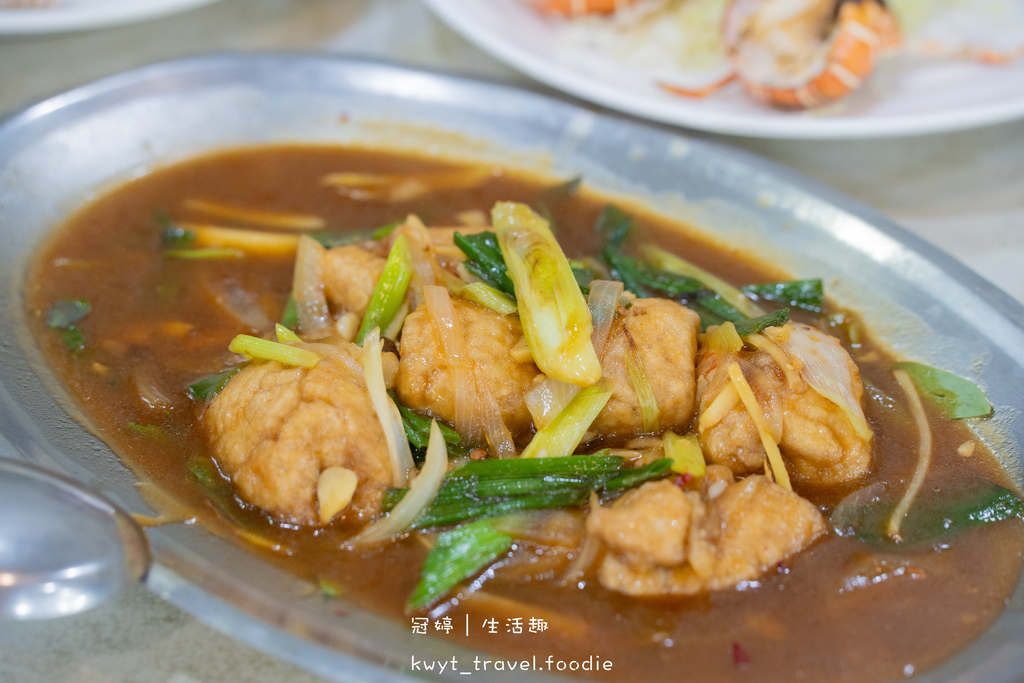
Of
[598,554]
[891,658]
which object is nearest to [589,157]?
[598,554]

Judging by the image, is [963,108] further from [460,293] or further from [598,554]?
[598,554]

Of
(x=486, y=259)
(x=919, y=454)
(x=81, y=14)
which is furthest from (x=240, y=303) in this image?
(x=919, y=454)

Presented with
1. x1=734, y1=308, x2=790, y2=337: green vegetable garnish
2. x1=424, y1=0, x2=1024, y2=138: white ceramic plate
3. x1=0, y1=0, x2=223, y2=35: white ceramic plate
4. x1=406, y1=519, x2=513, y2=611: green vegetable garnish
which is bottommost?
x1=406, y1=519, x2=513, y2=611: green vegetable garnish

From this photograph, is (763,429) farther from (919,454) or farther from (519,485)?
(519,485)

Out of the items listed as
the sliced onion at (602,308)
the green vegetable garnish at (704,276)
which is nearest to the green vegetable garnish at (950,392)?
the green vegetable garnish at (704,276)

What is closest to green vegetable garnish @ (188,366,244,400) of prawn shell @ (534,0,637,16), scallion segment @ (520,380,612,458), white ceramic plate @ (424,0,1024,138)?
scallion segment @ (520,380,612,458)

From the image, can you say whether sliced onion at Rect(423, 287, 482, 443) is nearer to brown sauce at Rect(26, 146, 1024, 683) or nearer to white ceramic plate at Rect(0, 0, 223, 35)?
brown sauce at Rect(26, 146, 1024, 683)
